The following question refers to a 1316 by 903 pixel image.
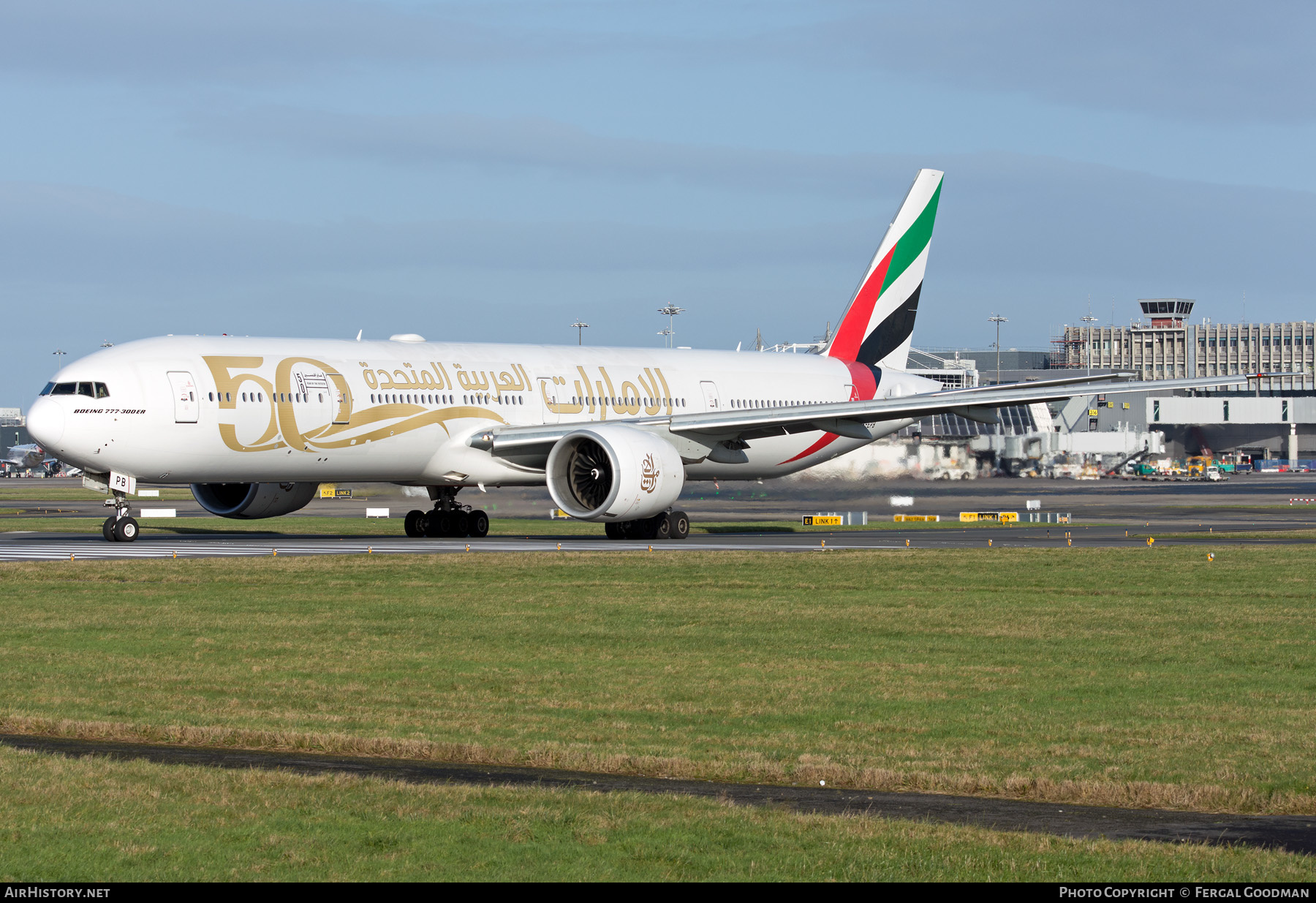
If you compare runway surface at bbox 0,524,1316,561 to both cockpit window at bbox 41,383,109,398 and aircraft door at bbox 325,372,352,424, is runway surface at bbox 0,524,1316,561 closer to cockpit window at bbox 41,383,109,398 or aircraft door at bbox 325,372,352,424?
aircraft door at bbox 325,372,352,424

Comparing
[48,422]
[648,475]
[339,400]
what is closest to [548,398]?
[648,475]

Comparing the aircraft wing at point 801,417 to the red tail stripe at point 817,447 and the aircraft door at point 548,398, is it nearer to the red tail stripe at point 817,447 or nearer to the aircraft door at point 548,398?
the aircraft door at point 548,398

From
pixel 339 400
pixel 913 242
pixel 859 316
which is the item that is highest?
pixel 913 242

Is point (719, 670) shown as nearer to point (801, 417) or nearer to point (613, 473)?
point (613, 473)

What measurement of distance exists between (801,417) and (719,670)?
799 inches

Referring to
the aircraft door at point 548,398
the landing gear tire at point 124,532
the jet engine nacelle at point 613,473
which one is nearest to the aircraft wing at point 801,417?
the jet engine nacelle at point 613,473

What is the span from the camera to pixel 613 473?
33219 mm

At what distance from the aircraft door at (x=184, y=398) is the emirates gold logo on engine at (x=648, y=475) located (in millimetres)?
9605

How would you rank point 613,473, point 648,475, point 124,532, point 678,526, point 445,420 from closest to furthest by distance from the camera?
point 613,473 < point 648,475 < point 124,532 < point 445,420 < point 678,526

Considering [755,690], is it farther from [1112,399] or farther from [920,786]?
[1112,399]

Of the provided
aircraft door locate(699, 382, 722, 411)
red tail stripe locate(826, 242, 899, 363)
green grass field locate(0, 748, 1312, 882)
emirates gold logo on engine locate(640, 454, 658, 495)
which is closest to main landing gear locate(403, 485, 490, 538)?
emirates gold logo on engine locate(640, 454, 658, 495)

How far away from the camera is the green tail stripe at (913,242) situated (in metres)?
46.0
